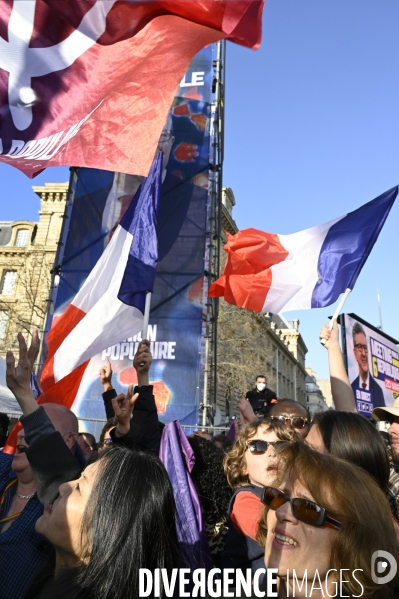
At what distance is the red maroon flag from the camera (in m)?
4.09

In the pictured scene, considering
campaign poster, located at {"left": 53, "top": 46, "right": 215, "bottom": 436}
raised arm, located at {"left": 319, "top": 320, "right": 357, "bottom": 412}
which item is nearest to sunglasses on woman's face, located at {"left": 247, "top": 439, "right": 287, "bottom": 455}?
raised arm, located at {"left": 319, "top": 320, "right": 357, "bottom": 412}

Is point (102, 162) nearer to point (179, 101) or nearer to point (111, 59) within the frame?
point (111, 59)

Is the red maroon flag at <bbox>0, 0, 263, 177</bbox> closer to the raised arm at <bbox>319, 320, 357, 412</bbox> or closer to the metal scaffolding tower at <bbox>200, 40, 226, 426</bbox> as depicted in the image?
the raised arm at <bbox>319, 320, 357, 412</bbox>

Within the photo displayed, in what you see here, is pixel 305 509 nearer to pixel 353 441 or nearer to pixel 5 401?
pixel 353 441

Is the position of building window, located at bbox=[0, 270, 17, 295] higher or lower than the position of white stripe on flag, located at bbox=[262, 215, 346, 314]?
higher

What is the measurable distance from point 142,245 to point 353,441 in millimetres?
3472

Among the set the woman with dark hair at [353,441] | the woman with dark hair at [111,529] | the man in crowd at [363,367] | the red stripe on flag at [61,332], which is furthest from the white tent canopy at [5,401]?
the man in crowd at [363,367]

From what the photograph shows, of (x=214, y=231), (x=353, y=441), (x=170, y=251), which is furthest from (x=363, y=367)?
(x=353, y=441)

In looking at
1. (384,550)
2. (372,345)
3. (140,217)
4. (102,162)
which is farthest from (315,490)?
(372,345)

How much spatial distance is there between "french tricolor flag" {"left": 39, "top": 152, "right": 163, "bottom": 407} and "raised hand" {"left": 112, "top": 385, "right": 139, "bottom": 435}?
1734 millimetres

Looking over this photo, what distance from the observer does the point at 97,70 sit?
14.3ft

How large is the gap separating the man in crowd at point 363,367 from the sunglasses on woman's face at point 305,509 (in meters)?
10.7

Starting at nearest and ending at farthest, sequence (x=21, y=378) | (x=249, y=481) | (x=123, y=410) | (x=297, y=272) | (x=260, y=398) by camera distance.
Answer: (x=21, y=378) < (x=249, y=481) < (x=123, y=410) < (x=297, y=272) < (x=260, y=398)

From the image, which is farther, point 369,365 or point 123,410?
point 369,365
